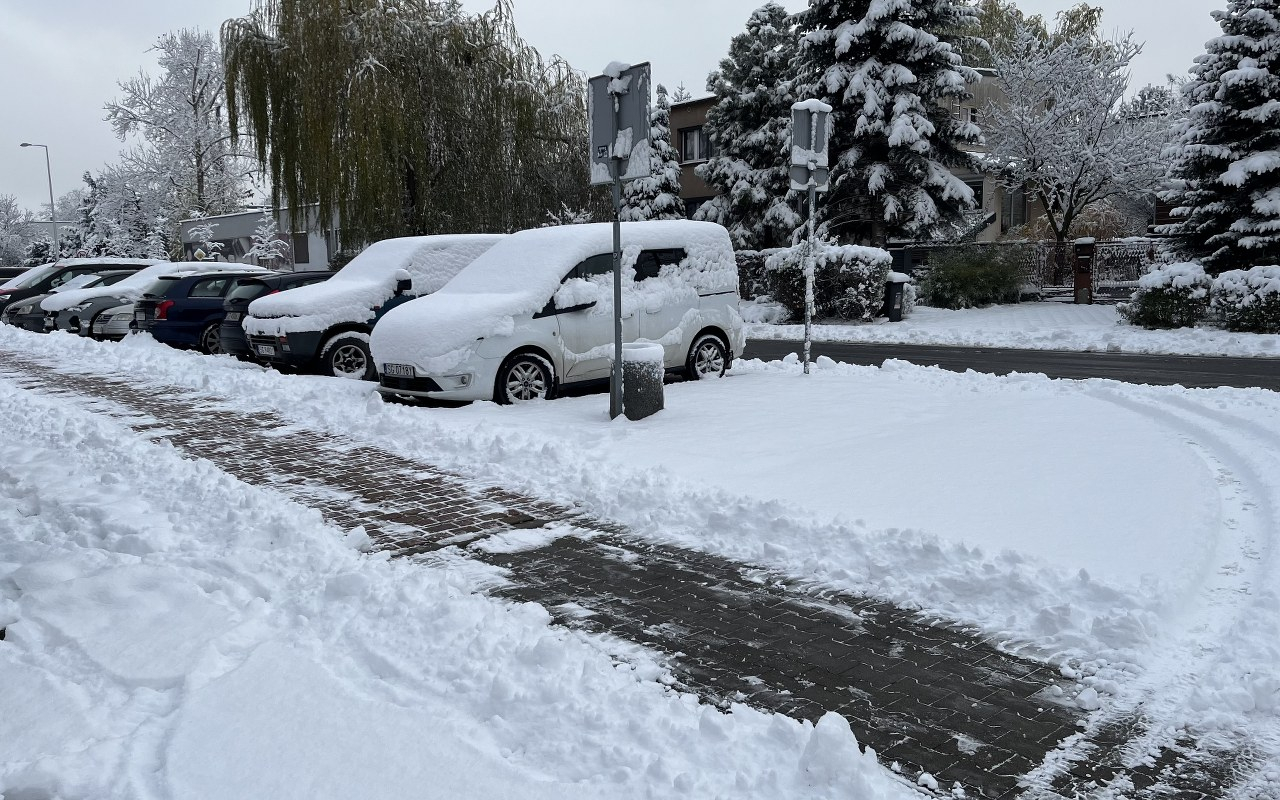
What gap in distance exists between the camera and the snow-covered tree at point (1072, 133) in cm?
3028

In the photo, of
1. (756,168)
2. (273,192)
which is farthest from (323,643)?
(756,168)

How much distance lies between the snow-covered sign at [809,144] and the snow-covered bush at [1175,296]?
1038 cm

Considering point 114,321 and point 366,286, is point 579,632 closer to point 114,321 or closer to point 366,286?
point 366,286

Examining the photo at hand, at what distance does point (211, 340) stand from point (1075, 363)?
13681mm

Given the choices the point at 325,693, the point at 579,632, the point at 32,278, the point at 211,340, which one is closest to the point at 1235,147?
the point at 211,340

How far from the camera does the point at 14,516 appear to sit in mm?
6109

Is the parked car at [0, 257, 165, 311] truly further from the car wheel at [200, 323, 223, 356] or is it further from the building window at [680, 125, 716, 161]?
the building window at [680, 125, 716, 161]

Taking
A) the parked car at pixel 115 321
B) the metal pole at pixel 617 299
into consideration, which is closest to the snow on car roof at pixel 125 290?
the parked car at pixel 115 321

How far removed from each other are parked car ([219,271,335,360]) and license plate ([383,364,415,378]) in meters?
5.09

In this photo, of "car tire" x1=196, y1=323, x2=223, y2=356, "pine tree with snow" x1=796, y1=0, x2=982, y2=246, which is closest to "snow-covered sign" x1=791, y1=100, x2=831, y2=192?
"car tire" x1=196, y1=323, x2=223, y2=356

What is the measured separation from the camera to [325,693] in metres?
3.66

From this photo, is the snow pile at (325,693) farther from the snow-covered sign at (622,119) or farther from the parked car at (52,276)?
the parked car at (52,276)

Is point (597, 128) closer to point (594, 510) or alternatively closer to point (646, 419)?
point (646, 419)

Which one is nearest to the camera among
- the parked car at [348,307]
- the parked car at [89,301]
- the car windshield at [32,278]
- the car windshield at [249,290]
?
the parked car at [348,307]
